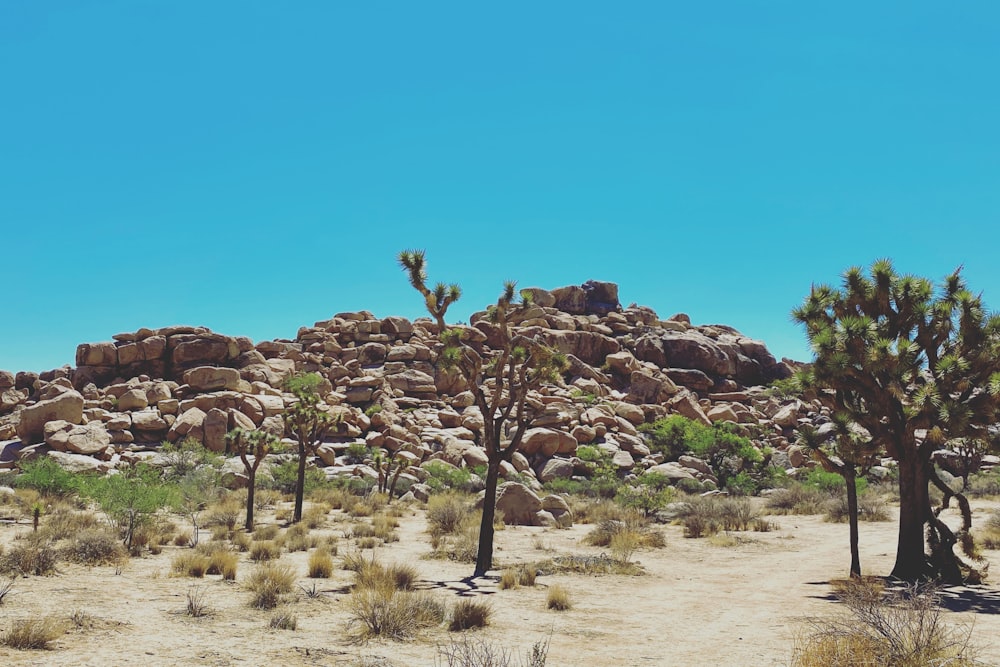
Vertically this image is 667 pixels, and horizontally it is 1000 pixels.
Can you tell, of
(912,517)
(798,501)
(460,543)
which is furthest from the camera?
(798,501)

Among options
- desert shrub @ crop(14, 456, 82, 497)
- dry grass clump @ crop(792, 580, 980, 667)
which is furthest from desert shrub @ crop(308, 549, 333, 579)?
desert shrub @ crop(14, 456, 82, 497)

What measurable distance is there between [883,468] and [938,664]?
43818 millimetres

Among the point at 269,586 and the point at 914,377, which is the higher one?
the point at 914,377

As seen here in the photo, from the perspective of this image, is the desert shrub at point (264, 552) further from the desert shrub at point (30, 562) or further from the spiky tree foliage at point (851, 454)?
the spiky tree foliage at point (851, 454)

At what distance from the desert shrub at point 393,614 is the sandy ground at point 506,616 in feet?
0.91

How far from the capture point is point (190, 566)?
13.6 metres

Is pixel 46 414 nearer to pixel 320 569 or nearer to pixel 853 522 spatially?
pixel 320 569

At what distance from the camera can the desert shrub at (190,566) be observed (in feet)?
44.1

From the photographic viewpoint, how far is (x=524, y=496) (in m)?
26.6

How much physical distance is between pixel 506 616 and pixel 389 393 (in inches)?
1727

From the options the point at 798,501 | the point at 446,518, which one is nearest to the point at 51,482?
the point at 446,518

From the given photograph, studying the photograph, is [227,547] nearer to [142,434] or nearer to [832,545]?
[832,545]

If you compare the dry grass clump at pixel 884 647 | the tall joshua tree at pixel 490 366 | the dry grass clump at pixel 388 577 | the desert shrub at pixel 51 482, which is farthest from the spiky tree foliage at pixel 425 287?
the desert shrub at pixel 51 482

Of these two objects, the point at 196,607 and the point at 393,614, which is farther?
the point at 196,607
